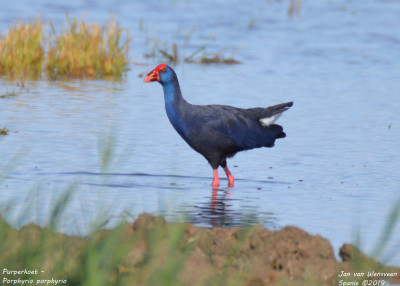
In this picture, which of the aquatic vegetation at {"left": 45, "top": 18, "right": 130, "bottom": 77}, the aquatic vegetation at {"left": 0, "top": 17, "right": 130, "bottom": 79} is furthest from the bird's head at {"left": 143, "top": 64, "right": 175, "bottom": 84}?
the aquatic vegetation at {"left": 45, "top": 18, "right": 130, "bottom": 77}

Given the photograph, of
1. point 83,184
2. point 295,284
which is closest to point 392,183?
point 83,184

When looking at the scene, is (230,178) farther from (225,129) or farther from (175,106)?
(175,106)

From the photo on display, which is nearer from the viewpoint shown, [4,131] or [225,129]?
[225,129]

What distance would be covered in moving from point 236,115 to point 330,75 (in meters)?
7.03

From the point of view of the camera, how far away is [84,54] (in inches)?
593

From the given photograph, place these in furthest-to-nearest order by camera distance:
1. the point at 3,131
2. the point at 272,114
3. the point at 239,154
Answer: the point at 239,154, the point at 3,131, the point at 272,114

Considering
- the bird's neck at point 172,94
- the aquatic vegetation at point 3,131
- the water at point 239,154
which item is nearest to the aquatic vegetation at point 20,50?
the water at point 239,154

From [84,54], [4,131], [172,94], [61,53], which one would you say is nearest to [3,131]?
[4,131]

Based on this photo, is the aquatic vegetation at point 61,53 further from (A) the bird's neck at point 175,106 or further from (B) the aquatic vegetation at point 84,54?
(A) the bird's neck at point 175,106

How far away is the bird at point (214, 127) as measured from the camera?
9.23 metres

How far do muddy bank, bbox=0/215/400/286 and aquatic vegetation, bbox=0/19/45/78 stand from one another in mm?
8712

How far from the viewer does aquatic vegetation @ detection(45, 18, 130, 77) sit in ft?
48.8

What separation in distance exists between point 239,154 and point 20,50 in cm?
497

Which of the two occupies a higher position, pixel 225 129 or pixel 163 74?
pixel 163 74
